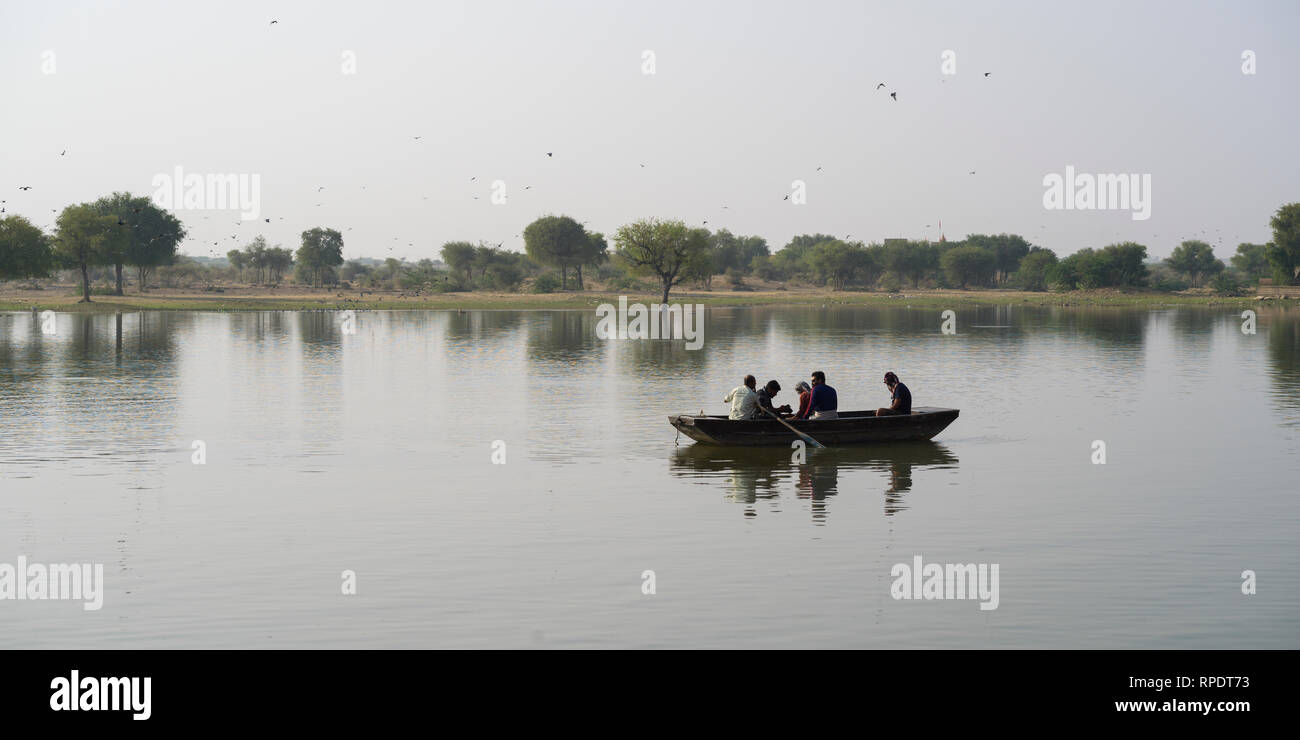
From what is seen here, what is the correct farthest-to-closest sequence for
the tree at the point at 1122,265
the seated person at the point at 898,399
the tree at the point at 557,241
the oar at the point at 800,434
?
1. the tree at the point at 557,241
2. the tree at the point at 1122,265
3. the seated person at the point at 898,399
4. the oar at the point at 800,434

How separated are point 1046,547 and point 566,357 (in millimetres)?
44819

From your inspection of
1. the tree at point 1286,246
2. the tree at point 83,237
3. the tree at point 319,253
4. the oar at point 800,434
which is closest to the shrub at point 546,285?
the tree at point 319,253

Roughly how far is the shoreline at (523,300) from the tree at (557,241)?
83.2 ft

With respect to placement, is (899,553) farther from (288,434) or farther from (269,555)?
(288,434)

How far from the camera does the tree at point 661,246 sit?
479 ft

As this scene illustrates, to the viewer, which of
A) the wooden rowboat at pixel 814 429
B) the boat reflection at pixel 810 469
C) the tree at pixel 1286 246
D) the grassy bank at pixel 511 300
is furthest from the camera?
the tree at pixel 1286 246

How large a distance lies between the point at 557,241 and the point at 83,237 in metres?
79.2

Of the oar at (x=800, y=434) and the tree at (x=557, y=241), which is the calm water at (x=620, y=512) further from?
the tree at (x=557, y=241)

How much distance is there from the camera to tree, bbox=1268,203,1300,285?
160m

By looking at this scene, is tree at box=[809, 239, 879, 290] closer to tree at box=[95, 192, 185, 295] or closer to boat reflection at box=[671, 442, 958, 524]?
tree at box=[95, 192, 185, 295]

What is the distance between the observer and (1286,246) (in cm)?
16150

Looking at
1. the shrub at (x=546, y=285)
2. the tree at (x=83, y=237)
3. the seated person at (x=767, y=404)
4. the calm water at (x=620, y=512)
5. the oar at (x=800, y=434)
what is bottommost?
the calm water at (x=620, y=512)

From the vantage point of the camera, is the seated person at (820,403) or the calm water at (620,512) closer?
the calm water at (620,512)
